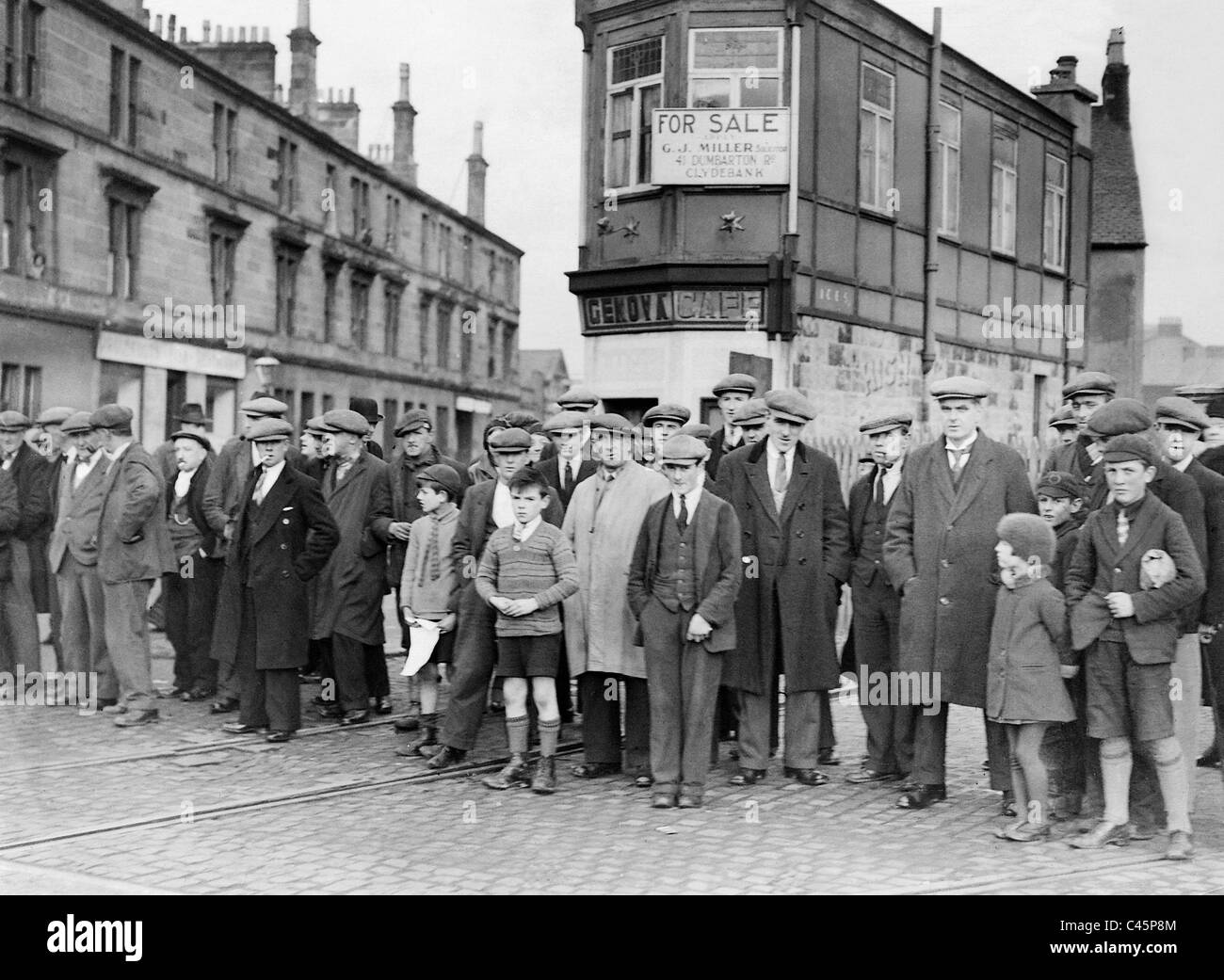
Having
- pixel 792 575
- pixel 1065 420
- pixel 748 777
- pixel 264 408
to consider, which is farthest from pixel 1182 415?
pixel 264 408

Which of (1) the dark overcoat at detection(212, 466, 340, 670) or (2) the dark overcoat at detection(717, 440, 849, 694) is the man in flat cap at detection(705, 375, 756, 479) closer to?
(2) the dark overcoat at detection(717, 440, 849, 694)

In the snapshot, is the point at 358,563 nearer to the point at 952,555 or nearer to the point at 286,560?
the point at 286,560

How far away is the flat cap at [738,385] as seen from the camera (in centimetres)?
992

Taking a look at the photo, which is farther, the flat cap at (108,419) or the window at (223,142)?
the window at (223,142)

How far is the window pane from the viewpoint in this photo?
696 inches

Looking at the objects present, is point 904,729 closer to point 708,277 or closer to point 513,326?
point 708,277

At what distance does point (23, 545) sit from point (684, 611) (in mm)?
6009

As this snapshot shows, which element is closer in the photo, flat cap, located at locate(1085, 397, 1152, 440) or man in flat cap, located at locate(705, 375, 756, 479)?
flat cap, located at locate(1085, 397, 1152, 440)

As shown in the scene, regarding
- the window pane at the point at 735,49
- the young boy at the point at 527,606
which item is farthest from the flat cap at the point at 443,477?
the window pane at the point at 735,49

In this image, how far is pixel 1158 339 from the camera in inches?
955

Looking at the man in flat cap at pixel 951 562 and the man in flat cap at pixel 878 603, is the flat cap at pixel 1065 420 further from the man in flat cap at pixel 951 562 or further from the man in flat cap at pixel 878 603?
the man in flat cap at pixel 951 562

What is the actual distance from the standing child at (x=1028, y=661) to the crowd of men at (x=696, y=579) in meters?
0.15

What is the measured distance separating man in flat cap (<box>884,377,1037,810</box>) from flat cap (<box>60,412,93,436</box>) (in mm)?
6085

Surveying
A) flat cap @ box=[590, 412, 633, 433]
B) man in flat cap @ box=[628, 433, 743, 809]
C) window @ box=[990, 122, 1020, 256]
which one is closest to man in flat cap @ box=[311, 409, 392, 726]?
flat cap @ box=[590, 412, 633, 433]
